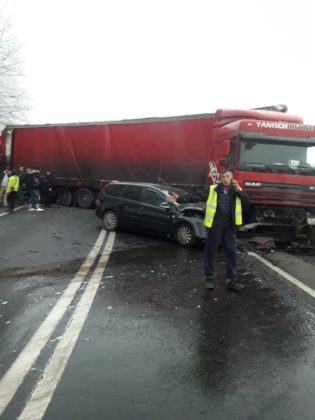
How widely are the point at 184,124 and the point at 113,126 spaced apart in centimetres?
392

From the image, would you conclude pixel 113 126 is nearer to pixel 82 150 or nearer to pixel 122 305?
pixel 82 150

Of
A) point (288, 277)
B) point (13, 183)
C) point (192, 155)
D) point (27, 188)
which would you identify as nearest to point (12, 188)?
point (13, 183)

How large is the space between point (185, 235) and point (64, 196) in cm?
1093

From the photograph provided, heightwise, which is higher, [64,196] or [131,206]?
[131,206]

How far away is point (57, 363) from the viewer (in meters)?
A: 3.85

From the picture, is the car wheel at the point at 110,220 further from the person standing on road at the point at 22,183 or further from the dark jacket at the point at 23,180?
the person standing on road at the point at 22,183

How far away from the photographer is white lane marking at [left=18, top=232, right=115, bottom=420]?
3109 mm

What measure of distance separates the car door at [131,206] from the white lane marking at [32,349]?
5561mm

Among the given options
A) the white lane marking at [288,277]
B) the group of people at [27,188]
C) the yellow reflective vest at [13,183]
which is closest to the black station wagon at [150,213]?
the white lane marking at [288,277]

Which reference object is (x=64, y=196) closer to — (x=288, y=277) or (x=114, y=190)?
(x=114, y=190)

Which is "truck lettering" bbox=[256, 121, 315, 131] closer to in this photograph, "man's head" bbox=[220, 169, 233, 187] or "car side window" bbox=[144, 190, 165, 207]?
"car side window" bbox=[144, 190, 165, 207]

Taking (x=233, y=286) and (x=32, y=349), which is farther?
(x=233, y=286)

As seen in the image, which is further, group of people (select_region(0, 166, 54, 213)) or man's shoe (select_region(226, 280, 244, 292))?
group of people (select_region(0, 166, 54, 213))

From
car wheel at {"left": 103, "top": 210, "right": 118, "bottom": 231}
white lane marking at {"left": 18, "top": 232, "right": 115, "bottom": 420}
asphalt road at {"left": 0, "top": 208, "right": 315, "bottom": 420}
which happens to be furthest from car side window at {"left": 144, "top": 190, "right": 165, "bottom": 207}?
white lane marking at {"left": 18, "top": 232, "right": 115, "bottom": 420}
